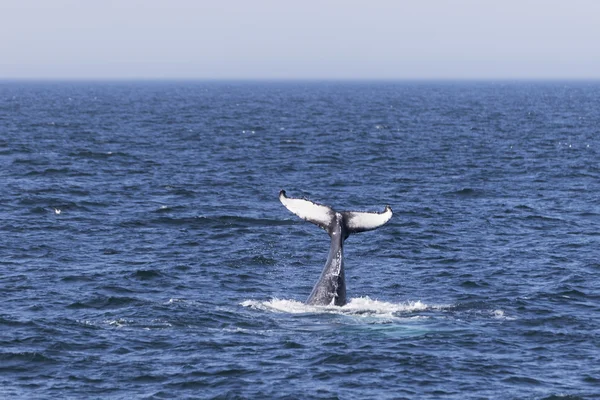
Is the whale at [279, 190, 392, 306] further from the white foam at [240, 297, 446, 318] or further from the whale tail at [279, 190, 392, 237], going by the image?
the white foam at [240, 297, 446, 318]

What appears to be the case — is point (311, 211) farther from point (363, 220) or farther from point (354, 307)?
point (354, 307)

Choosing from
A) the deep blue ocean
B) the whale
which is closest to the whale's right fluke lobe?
the whale

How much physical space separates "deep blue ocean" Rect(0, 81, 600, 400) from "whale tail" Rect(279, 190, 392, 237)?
2368mm

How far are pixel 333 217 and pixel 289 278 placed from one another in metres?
6.60

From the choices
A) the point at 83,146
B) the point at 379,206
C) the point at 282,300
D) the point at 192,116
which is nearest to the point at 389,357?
the point at 282,300

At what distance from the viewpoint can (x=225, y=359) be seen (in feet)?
78.1

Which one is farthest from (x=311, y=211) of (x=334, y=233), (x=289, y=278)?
(x=289, y=278)

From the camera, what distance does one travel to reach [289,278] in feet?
111

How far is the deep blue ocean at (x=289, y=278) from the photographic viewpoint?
22797 mm

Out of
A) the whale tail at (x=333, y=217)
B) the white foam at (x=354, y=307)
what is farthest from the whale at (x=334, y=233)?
the white foam at (x=354, y=307)

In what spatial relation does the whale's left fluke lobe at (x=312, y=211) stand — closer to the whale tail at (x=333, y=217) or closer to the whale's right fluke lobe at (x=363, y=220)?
the whale tail at (x=333, y=217)

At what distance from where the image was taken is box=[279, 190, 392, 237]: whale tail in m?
26.7

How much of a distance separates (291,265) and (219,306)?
7434 mm

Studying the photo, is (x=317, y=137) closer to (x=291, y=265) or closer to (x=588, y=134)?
(x=588, y=134)
